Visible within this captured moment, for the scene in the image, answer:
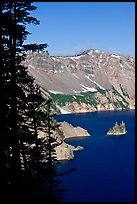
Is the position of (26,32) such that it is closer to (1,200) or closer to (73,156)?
(1,200)

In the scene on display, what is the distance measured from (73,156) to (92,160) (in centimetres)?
1330

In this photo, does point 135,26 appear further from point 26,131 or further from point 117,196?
point 117,196

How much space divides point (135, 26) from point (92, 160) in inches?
4505

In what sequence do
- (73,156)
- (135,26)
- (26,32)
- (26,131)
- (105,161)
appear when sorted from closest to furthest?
1. (135,26)
2. (26,32)
3. (26,131)
4. (105,161)
5. (73,156)

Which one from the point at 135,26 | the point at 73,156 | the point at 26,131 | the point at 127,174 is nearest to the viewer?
the point at 135,26

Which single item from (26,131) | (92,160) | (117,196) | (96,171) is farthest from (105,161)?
(26,131)

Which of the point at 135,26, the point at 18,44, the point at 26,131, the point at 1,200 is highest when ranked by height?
the point at 18,44

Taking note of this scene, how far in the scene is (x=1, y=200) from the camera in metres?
10.2

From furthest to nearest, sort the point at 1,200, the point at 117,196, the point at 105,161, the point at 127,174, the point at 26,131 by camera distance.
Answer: the point at 105,161
the point at 127,174
the point at 117,196
the point at 26,131
the point at 1,200

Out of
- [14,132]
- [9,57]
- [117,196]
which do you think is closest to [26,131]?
[14,132]

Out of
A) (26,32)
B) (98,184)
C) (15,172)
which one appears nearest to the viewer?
(15,172)

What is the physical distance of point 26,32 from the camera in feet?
47.5

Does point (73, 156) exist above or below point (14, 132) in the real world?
below

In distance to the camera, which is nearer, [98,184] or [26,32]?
[26,32]
